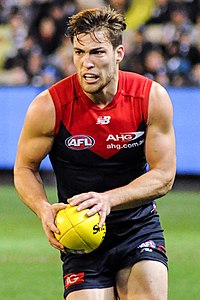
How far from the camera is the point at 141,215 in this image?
18.6 feet

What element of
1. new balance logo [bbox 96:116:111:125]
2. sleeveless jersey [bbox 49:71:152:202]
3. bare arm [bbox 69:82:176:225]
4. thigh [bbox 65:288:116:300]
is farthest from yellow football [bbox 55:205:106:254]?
new balance logo [bbox 96:116:111:125]

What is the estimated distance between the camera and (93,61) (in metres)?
5.34

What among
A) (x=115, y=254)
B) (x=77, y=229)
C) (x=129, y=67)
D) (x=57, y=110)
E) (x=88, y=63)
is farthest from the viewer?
(x=129, y=67)

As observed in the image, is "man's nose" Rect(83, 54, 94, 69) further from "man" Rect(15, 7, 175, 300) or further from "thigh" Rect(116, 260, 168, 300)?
"thigh" Rect(116, 260, 168, 300)

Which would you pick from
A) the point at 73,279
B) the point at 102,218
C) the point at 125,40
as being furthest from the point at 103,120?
the point at 125,40

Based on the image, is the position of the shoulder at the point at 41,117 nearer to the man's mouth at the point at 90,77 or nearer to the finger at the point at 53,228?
the man's mouth at the point at 90,77

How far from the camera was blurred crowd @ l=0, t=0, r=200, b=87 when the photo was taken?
552 inches

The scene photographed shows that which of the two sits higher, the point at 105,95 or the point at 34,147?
the point at 105,95

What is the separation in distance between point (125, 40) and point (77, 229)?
974 centimetres

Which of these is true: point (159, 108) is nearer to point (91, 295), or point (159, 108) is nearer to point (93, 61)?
point (93, 61)

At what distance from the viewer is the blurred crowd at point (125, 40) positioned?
1402cm

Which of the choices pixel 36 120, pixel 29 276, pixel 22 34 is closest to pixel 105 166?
pixel 36 120

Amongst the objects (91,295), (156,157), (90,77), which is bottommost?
(91,295)

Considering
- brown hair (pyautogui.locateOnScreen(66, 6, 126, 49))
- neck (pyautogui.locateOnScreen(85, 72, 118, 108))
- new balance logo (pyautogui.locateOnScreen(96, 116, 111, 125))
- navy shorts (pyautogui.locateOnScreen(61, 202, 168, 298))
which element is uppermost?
brown hair (pyautogui.locateOnScreen(66, 6, 126, 49))
